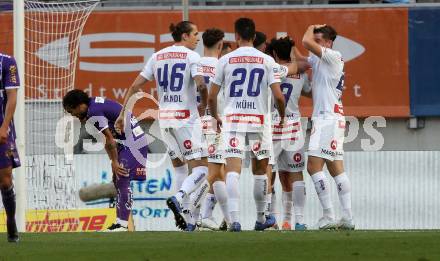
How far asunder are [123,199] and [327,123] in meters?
2.58

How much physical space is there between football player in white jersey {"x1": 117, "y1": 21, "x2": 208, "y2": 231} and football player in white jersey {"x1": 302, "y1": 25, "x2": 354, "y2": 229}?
1.33 meters

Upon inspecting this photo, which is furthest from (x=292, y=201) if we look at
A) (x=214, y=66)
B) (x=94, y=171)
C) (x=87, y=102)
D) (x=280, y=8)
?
(x=280, y=8)

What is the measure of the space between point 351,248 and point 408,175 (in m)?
9.01

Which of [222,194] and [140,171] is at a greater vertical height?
[140,171]

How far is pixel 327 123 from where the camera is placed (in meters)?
15.7

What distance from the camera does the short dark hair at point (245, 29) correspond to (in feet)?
47.9

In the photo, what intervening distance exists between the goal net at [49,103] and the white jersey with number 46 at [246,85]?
4.80 meters

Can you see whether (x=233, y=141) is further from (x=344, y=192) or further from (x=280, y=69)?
(x=344, y=192)

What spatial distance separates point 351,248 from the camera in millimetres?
11516

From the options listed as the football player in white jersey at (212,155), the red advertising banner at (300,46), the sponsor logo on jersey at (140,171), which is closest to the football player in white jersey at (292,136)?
the football player in white jersey at (212,155)

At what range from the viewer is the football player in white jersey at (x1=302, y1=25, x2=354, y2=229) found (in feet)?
51.5

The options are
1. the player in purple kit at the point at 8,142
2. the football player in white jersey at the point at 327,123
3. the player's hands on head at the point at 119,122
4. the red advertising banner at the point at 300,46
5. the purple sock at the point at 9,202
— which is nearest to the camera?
the player in purple kit at the point at 8,142

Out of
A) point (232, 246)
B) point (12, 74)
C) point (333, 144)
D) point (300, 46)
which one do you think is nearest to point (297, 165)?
point (333, 144)

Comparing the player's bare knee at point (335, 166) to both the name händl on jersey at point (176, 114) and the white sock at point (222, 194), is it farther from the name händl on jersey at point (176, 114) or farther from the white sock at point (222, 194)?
the name händl on jersey at point (176, 114)
